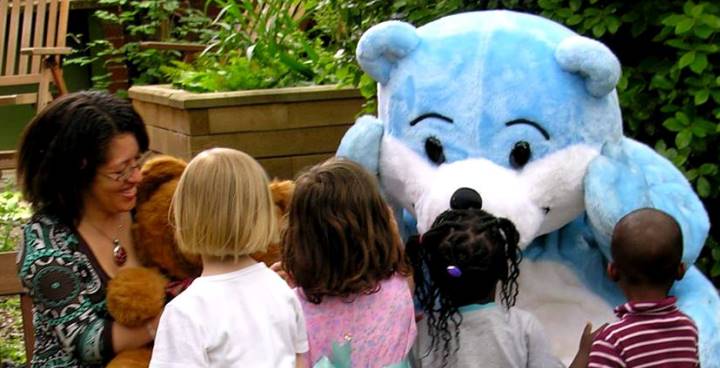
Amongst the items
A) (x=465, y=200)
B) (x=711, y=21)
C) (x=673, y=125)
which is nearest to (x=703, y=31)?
(x=711, y=21)

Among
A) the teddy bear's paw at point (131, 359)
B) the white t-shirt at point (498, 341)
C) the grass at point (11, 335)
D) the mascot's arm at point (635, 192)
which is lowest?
the grass at point (11, 335)

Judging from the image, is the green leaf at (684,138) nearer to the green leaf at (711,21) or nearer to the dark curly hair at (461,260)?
the green leaf at (711,21)

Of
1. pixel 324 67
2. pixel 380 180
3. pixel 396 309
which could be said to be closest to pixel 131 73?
pixel 324 67

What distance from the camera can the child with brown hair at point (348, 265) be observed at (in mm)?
2752

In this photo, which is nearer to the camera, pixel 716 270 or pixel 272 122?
pixel 716 270

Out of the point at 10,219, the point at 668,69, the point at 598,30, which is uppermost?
the point at 598,30

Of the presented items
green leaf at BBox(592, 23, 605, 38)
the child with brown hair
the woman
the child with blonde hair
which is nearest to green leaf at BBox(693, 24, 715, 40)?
green leaf at BBox(592, 23, 605, 38)

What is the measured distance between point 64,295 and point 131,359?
0.23 meters

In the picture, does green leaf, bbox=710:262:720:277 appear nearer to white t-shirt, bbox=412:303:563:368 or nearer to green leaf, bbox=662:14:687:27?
green leaf, bbox=662:14:687:27

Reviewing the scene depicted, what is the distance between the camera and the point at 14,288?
3.61 m

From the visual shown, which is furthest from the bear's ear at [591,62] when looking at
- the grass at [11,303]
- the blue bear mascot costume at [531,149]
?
the grass at [11,303]

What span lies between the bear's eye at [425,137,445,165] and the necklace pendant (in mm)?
856

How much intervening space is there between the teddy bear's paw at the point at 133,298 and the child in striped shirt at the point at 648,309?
1071 mm

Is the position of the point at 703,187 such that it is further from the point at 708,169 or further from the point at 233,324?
the point at 233,324
